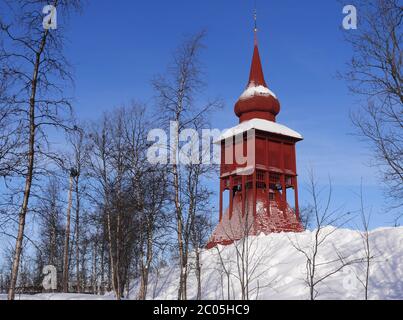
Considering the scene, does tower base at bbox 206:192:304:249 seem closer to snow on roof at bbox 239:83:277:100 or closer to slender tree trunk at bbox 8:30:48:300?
snow on roof at bbox 239:83:277:100

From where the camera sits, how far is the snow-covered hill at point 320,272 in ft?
46.6

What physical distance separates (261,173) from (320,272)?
51.6ft

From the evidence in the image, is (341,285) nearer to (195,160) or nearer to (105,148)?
(195,160)

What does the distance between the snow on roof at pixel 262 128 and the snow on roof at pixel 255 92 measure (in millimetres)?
2843

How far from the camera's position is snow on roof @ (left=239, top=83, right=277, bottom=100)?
35.7m

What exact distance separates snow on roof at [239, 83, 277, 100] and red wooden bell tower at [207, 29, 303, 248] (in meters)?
0.16

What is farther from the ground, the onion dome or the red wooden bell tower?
the onion dome

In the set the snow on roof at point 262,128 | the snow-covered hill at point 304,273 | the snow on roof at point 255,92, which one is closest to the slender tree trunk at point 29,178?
the snow-covered hill at point 304,273

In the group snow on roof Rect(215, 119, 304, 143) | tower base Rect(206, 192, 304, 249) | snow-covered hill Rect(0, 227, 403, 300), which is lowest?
snow-covered hill Rect(0, 227, 403, 300)
